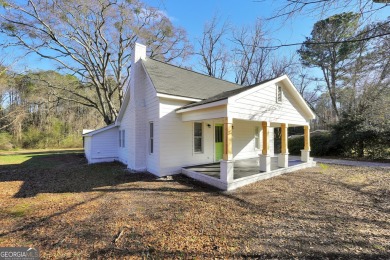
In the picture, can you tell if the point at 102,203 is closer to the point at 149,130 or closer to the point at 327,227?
the point at 149,130

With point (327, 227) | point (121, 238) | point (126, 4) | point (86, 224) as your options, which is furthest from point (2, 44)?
point (327, 227)

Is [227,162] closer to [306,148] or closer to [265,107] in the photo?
[265,107]

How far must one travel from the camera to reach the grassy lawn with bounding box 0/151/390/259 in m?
3.03

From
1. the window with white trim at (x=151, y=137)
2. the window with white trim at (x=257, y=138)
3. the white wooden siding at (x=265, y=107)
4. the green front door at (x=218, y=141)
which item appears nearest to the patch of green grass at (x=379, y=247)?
the white wooden siding at (x=265, y=107)

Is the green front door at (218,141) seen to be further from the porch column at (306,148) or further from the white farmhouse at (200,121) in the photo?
the porch column at (306,148)

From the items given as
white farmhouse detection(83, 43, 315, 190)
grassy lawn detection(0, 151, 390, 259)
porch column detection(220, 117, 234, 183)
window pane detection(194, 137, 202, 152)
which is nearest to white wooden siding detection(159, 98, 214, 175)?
white farmhouse detection(83, 43, 315, 190)

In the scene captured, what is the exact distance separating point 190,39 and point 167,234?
74.1 ft

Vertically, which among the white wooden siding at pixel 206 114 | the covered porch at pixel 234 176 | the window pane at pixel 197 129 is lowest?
the covered porch at pixel 234 176

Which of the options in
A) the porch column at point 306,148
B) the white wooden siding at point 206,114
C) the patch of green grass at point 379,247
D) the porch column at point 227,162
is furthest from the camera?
the porch column at point 306,148

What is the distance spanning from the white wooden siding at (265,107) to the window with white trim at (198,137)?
2838 mm

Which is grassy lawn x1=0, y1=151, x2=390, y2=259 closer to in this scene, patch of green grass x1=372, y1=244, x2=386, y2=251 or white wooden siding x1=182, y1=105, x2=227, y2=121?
patch of green grass x1=372, y1=244, x2=386, y2=251

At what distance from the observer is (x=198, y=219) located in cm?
408

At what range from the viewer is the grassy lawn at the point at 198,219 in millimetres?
3027

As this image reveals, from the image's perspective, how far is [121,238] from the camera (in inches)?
132
